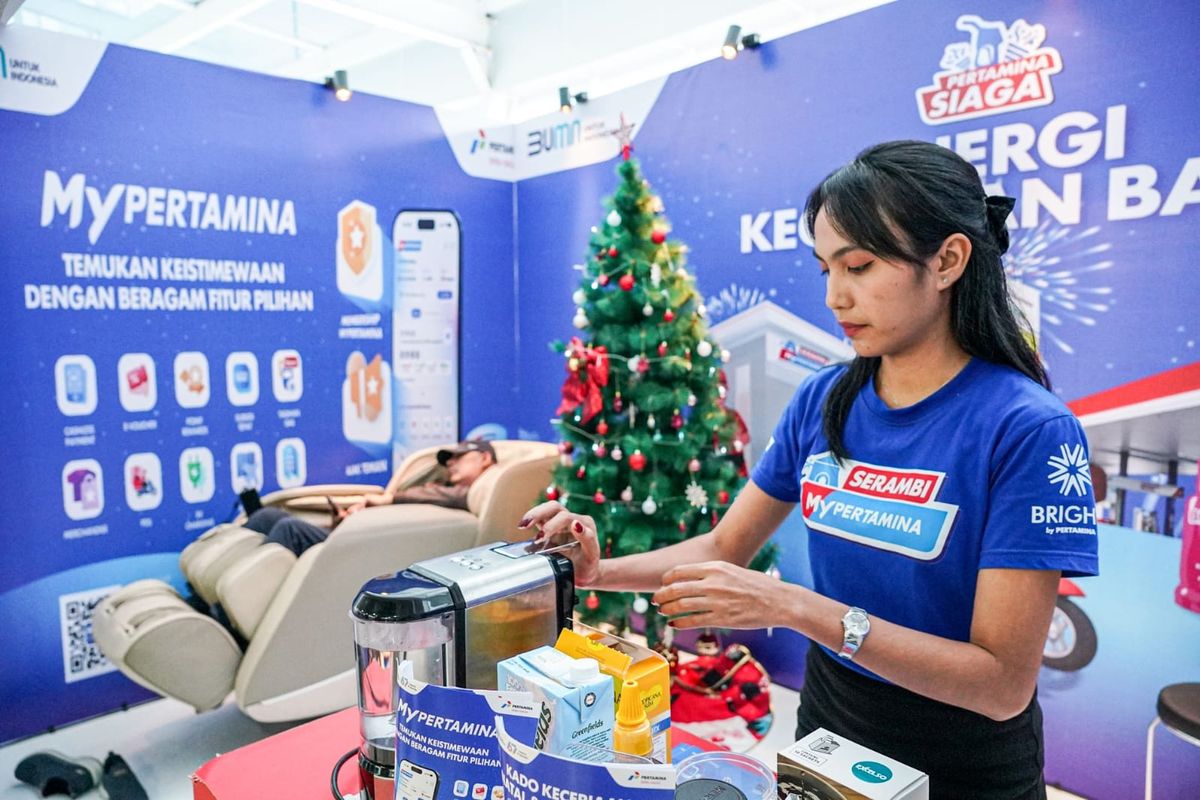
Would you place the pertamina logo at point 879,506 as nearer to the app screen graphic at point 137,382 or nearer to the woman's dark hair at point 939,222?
the woman's dark hair at point 939,222

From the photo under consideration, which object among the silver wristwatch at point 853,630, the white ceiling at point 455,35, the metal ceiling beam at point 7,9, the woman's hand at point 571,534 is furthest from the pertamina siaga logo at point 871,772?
the white ceiling at point 455,35

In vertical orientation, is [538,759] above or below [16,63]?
below

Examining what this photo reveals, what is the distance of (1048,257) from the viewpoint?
2795 mm

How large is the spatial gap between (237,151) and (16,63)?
0.86 metres

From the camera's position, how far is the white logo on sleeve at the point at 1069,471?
1.14 metres

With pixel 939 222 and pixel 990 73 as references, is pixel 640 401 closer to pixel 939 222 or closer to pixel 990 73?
pixel 990 73

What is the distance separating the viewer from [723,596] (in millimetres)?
→ 1107

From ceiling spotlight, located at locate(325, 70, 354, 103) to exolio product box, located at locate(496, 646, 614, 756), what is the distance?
372 cm

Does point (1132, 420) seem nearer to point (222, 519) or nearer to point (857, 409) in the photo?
point (857, 409)

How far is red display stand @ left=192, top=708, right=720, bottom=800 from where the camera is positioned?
4.00ft

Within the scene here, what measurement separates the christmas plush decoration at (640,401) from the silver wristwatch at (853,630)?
2.02 metres

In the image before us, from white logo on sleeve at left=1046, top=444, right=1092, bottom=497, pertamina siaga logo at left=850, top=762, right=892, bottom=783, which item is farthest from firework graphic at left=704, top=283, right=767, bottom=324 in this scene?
pertamina siaga logo at left=850, top=762, right=892, bottom=783

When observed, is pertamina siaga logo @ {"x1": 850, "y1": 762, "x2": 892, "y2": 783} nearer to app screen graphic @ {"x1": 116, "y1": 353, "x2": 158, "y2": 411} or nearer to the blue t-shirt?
the blue t-shirt

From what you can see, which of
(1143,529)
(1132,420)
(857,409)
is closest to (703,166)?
(1132,420)
